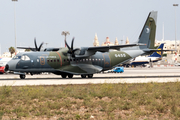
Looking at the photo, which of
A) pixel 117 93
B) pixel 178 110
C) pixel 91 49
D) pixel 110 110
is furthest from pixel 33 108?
pixel 91 49

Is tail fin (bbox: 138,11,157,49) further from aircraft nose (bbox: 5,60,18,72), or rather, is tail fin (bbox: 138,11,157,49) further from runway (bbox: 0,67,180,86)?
aircraft nose (bbox: 5,60,18,72)

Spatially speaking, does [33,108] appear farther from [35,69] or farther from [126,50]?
[126,50]

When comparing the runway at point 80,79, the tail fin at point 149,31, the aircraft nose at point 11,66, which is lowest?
the runway at point 80,79

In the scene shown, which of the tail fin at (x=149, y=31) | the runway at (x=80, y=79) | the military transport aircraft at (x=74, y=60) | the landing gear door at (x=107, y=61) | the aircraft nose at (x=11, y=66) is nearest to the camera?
the runway at (x=80, y=79)

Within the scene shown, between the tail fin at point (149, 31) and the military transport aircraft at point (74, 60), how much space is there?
0.52 meters

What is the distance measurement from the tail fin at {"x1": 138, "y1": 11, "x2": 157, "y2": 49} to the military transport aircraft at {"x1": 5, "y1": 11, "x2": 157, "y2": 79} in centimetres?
52

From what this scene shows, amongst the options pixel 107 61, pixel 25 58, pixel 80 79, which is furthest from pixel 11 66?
pixel 107 61

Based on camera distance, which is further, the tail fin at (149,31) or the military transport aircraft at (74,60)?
the tail fin at (149,31)

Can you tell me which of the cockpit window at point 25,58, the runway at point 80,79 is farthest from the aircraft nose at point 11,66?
the runway at point 80,79

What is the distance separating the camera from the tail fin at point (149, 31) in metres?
43.2

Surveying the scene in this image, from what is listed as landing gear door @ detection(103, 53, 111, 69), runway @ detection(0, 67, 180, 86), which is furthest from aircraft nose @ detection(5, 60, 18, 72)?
landing gear door @ detection(103, 53, 111, 69)

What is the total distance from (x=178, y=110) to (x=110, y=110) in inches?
159

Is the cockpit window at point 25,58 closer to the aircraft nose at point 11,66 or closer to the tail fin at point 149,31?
the aircraft nose at point 11,66

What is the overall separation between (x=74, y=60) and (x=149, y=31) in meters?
14.4
